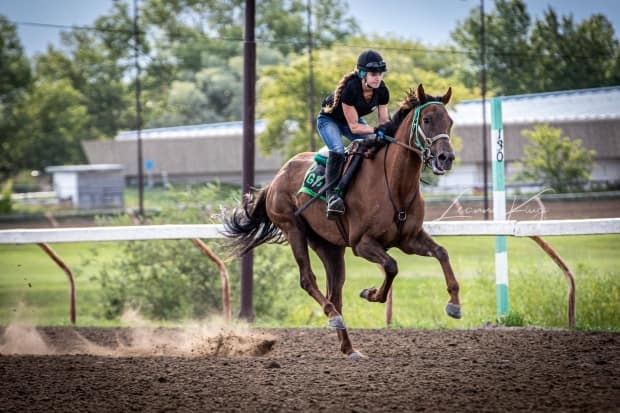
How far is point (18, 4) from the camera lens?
47.0 meters

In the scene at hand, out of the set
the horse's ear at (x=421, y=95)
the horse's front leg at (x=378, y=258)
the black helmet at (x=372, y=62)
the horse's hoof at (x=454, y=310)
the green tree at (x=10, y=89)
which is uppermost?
the green tree at (x=10, y=89)

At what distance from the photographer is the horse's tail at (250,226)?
9812 millimetres

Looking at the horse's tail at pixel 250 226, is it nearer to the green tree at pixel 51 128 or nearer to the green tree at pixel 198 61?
the green tree at pixel 198 61

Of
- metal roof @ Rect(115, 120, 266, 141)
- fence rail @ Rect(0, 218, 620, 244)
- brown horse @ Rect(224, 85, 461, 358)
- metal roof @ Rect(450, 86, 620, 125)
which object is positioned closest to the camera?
brown horse @ Rect(224, 85, 461, 358)

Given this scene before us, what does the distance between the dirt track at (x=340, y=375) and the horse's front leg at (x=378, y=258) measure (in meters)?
0.56

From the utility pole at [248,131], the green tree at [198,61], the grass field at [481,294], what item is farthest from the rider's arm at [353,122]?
the green tree at [198,61]

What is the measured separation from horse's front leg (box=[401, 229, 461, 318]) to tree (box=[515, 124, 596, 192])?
29.0 feet

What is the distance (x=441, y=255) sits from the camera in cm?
776

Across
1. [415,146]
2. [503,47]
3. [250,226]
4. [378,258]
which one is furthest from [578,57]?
[378,258]

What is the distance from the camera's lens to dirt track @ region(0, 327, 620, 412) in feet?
19.1

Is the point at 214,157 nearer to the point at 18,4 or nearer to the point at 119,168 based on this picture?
the point at 119,168

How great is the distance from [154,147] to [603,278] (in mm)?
28676

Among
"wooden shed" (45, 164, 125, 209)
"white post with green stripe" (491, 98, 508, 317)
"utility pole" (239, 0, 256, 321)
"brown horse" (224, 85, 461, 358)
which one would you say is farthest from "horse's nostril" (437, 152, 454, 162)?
"wooden shed" (45, 164, 125, 209)

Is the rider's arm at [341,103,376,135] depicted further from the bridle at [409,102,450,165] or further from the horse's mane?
the bridle at [409,102,450,165]
